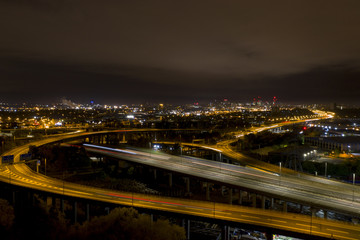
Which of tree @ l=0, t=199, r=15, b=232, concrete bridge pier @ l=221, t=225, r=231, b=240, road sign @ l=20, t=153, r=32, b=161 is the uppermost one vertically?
road sign @ l=20, t=153, r=32, b=161

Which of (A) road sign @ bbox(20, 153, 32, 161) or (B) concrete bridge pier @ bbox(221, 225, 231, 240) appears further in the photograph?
(A) road sign @ bbox(20, 153, 32, 161)

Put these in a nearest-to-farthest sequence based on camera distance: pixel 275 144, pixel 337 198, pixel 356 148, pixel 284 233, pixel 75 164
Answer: pixel 284 233, pixel 337 198, pixel 75 164, pixel 356 148, pixel 275 144

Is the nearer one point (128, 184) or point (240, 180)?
point (240, 180)

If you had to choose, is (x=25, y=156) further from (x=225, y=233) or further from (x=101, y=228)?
(x=225, y=233)

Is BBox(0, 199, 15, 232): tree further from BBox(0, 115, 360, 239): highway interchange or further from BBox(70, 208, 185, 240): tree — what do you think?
BBox(70, 208, 185, 240): tree

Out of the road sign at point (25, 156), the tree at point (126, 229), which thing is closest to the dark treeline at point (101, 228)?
the tree at point (126, 229)

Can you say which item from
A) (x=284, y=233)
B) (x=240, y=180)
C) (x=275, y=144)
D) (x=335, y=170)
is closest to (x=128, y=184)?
(x=240, y=180)

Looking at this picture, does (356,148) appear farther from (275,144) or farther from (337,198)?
(337,198)

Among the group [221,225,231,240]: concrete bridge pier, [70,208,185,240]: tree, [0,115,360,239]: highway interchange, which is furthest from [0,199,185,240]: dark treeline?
[221,225,231,240]: concrete bridge pier

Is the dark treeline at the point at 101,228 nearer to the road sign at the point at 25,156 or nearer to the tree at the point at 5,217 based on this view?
the tree at the point at 5,217

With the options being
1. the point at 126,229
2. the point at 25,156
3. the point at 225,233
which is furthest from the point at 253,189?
the point at 25,156

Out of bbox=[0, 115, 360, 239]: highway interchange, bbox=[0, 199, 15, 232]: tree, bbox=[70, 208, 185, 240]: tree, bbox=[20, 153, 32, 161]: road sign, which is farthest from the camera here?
bbox=[20, 153, 32, 161]: road sign
